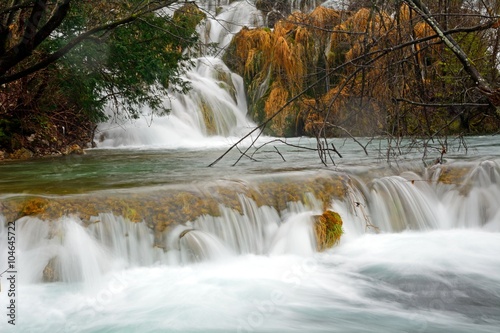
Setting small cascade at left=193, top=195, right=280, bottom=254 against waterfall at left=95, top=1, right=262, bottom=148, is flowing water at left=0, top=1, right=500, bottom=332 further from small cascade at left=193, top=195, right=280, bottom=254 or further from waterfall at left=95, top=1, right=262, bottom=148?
waterfall at left=95, top=1, right=262, bottom=148

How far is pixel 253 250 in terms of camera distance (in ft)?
15.4

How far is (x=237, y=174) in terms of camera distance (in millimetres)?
5754

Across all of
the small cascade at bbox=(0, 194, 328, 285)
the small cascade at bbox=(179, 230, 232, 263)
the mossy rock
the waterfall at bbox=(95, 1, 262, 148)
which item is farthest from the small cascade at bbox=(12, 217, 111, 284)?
the waterfall at bbox=(95, 1, 262, 148)

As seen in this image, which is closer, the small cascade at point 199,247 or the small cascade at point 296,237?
the small cascade at point 199,247

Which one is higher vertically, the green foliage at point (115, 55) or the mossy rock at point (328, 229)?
the green foliage at point (115, 55)

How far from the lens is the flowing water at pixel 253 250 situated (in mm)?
3342

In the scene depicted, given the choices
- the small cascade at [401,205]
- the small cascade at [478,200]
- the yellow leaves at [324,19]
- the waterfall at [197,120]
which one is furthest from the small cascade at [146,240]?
the waterfall at [197,120]

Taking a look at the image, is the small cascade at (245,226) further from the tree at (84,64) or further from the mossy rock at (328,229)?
the tree at (84,64)

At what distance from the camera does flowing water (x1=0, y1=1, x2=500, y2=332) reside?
3.34 meters

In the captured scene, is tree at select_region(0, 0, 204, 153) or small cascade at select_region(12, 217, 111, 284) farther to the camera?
tree at select_region(0, 0, 204, 153)

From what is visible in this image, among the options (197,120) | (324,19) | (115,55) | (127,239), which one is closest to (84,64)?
(115,55)

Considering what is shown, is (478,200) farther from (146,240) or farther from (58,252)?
(58,252)

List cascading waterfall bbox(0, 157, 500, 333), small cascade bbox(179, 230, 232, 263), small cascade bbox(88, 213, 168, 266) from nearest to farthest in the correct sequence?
cascading waterfall bbox(0, 157, 500, 333)
small cascade bbox(88, 213, 168, 266)
small cascade bbox(179, 230, 232, 263)

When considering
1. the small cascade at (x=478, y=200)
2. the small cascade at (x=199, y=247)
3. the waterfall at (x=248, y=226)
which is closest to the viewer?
the waterfall at (x=248, y=226)
